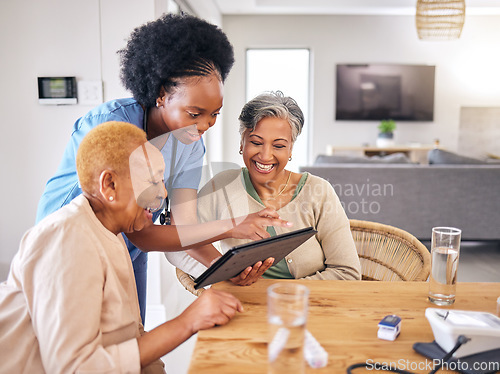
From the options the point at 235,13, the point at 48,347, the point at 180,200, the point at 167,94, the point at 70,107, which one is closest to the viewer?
the point at 48,347

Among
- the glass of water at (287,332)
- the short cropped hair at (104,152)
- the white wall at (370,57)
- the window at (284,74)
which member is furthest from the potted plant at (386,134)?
the glass of water at (287,332)

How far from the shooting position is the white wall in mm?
6582

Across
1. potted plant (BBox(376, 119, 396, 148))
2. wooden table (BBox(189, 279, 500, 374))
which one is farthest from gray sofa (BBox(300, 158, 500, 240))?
potted plant (BBox(376, 119, 396, 148))

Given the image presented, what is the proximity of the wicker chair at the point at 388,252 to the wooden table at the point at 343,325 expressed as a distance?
0.28m

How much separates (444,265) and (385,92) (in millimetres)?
6153

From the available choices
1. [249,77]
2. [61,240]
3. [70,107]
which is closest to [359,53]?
[249,77]

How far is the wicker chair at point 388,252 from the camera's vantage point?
1.41m

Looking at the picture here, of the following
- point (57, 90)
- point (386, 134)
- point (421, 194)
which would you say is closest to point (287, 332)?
point (57, 90)

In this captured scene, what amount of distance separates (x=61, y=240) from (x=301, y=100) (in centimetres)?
637

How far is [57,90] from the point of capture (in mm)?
2219

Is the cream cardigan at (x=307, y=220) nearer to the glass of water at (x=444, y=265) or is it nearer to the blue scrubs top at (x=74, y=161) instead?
the blue scrubs top at (x=74, y=161)

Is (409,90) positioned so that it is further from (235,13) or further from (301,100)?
(235,13)

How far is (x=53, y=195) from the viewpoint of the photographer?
1.24m

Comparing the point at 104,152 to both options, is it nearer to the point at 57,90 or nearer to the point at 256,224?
the point at 256,224
